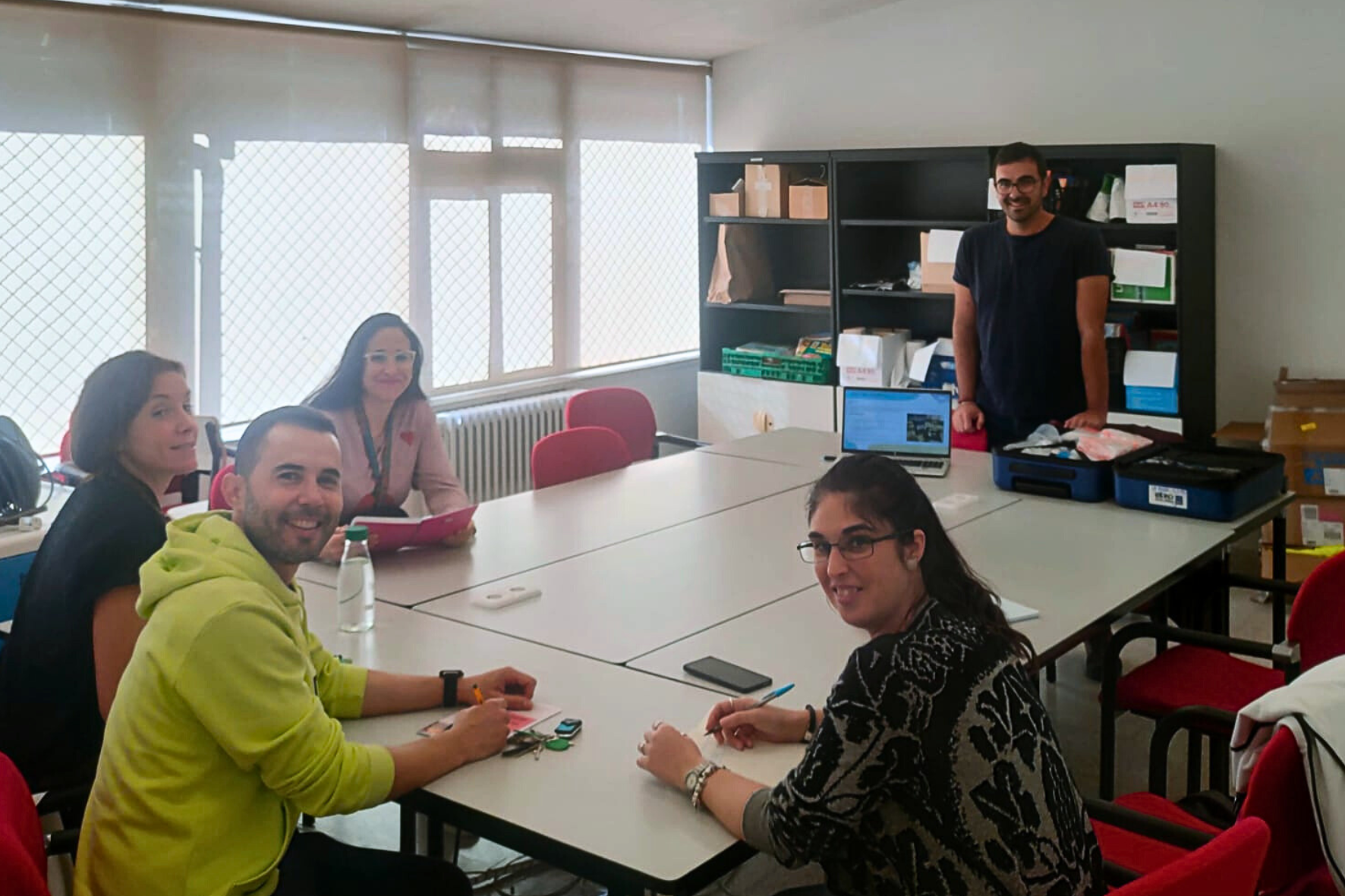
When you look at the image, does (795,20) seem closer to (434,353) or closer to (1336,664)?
(434,353)

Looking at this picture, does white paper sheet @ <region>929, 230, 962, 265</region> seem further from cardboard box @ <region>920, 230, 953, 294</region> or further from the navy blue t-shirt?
the navy blue t-shirt

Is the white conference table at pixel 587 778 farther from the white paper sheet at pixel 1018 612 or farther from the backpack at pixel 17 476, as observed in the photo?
the backpack at pixel 17 476

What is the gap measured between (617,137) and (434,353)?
1.59 meters

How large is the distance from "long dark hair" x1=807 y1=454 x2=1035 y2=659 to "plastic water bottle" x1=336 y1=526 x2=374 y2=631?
1290mm

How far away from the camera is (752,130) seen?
23.7ft

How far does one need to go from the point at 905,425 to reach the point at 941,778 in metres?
2.70

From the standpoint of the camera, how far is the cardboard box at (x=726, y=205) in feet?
22.4

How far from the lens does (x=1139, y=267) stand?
5.46 meters

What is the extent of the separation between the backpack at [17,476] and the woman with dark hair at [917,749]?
2.56 m

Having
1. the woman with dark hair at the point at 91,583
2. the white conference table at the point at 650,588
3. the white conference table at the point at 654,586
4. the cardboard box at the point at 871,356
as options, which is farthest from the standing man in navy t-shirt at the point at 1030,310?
the woman with dark hair at the point at 91,583

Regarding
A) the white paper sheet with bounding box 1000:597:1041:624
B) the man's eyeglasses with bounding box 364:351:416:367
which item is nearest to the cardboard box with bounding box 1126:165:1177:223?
the white paper sheet with bounding box 1000:597:1041:624

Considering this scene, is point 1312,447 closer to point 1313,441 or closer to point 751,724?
point 1313,441

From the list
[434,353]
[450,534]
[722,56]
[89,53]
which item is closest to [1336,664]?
[450,534]

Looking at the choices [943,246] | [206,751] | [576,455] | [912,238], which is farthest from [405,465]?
[912,238]
